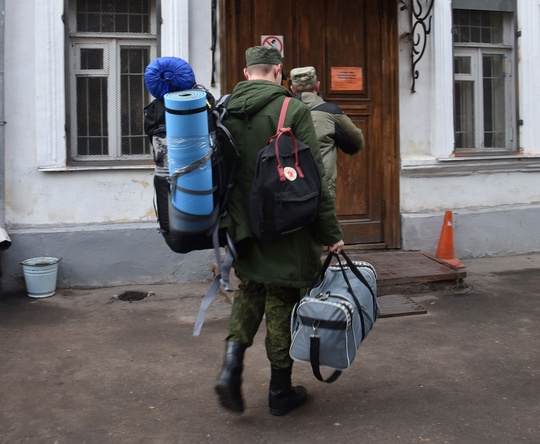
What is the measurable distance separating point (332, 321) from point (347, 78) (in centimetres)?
448

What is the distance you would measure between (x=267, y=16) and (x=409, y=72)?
170 centimetres

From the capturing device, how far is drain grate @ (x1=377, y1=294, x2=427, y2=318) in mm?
5352

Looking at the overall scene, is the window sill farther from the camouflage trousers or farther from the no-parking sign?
the camouflage trousers

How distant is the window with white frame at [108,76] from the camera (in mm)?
6402

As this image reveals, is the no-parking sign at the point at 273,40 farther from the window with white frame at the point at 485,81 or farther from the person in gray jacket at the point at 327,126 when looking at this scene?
the window with white frame at the point at 485,81

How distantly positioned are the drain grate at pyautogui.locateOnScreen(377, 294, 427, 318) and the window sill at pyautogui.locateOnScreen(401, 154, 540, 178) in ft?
5.95

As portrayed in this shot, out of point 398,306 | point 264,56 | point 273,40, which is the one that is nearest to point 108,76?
point 273,40

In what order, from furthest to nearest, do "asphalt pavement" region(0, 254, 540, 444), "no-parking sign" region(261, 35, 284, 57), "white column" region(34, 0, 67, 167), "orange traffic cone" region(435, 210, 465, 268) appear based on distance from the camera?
1. "orange traffic cone" region(435, 210, 465, 268)
2. "no-parking sign" region(261, 35, 284, 57)
3. "white column" region(34, 0, 67, 167)
4. "asphalt pavement" region(0, 254, 540, 444)

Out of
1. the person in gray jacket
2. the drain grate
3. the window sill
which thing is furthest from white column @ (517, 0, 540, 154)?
the person in gray jacket

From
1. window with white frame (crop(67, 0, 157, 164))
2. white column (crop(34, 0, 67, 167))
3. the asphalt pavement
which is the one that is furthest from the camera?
window with white frame (crop(67, 0, 157, 164))

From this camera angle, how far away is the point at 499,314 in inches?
212

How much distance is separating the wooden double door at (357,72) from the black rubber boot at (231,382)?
3960 millimetres

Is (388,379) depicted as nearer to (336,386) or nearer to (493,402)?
(336,386)

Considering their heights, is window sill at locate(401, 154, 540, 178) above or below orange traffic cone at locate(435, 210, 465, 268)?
above
